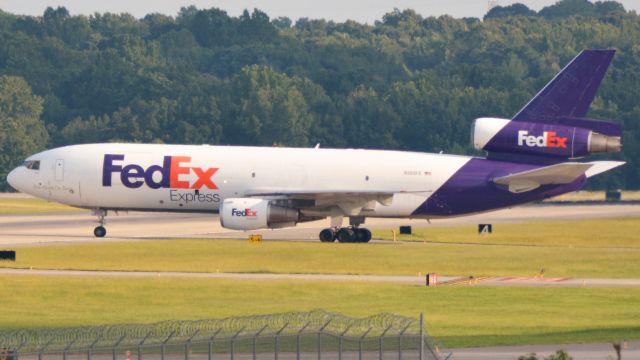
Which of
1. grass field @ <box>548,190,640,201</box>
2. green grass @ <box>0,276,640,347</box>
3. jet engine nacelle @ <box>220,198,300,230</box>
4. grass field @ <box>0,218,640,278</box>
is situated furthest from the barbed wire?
grass field @ <box>548,190,640,201</box>

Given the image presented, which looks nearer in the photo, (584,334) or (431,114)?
(584,334)

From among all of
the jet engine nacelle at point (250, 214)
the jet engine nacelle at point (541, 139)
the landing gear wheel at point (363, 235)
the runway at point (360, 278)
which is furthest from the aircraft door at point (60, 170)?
the jet engine nacelle at point (541, 139)

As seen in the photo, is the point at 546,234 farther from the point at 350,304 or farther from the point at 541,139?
the point at 350,304

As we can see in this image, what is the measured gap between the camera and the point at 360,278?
6694cm

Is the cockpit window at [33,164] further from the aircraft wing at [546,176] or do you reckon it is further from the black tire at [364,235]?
the aircraft wing at [546,176]

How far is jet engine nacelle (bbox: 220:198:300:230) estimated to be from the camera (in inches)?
3282

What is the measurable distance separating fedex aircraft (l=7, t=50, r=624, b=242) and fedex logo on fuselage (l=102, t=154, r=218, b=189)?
0.17ft

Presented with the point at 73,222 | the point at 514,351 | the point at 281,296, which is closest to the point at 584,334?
the point at 514,351

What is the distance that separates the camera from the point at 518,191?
85750 mm

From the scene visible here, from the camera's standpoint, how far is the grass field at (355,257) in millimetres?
70875

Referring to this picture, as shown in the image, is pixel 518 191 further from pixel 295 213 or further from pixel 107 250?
pixel 107 250

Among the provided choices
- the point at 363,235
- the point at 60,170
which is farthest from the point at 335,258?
the point at 60,170

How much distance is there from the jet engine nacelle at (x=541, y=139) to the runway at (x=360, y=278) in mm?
18602

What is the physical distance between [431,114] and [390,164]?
11085 centimetres
